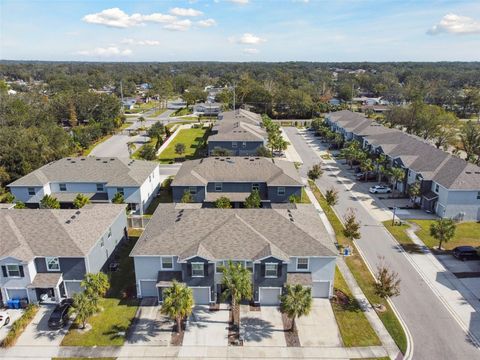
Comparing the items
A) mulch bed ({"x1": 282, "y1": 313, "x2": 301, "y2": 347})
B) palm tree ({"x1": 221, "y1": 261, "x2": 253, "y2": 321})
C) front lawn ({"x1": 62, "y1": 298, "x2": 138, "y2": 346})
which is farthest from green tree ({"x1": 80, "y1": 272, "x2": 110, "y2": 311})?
mulch bed ({"x1": 282, "y1": 313, "x2": 301, "y2": 347})

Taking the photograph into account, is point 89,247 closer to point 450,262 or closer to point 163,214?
point 163,214

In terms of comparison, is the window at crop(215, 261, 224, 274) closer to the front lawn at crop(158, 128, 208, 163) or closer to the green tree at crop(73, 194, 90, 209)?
the green tree at crop(73, 194, 90, 209)

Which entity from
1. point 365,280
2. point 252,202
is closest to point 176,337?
point 365,280

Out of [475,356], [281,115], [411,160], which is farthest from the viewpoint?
[281,115]

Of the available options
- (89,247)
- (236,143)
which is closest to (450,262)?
(89,247)

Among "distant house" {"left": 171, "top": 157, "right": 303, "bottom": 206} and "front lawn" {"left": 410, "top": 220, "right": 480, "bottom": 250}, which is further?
"distant house" {"left": 171, "top": 157, "right": 303, "bottom": 206}

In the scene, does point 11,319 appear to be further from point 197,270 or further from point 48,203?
point 48,203
